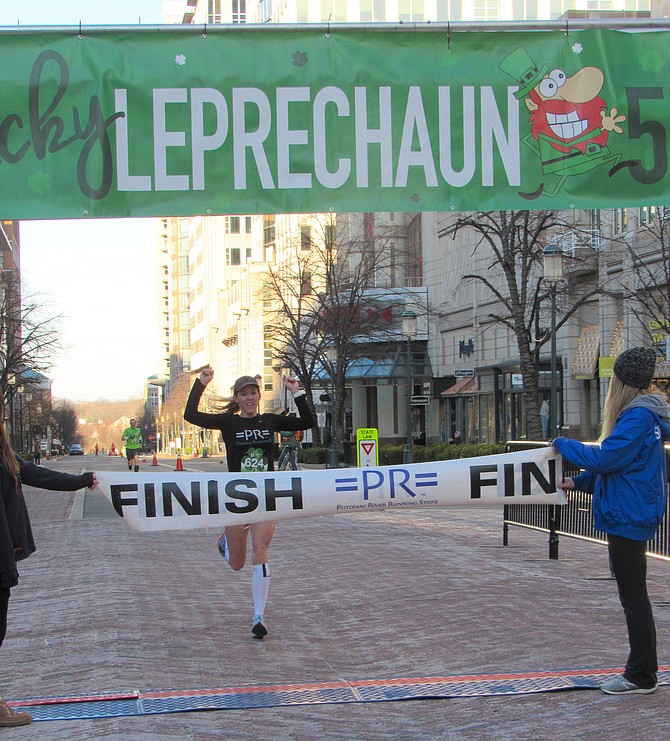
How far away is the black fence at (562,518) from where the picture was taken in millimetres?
11406

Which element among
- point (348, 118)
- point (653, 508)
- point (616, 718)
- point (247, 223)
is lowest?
point (616, 718)

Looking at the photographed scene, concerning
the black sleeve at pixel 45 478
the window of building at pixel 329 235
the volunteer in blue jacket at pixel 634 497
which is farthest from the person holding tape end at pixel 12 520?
the window of building at pixel 329 235

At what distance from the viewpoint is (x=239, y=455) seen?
27.8 ft

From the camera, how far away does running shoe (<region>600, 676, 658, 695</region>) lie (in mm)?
6105

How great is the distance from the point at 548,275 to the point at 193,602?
53.5 ft

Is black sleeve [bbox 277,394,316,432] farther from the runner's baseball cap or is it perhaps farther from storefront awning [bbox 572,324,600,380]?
storefront awning [bbox 572,324,600,380]

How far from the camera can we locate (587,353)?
139ft

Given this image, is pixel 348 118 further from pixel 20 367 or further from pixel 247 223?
pixel 247 223

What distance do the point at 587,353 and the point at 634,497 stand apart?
122 ft

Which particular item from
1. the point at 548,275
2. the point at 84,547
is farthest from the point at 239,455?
the point at 548,275

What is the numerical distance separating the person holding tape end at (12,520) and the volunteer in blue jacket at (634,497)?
2929 mm

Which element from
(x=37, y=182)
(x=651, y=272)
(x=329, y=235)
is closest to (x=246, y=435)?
(x=37, y=182)

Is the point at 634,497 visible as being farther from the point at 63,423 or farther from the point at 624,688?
the point at 63,423

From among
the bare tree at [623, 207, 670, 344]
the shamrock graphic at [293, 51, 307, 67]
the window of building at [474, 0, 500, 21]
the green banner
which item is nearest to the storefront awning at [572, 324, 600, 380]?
the bare tree at [623, 207, 670, 344]
